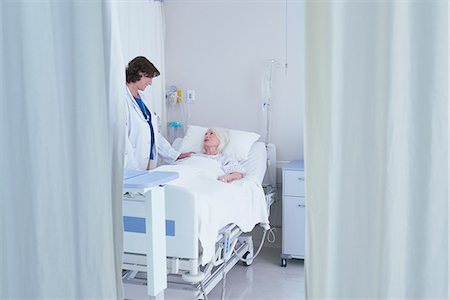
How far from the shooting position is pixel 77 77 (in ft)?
5.12

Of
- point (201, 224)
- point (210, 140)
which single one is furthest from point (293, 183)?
point (201, 224)

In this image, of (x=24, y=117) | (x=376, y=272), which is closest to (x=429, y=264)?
(x=376, y=272)

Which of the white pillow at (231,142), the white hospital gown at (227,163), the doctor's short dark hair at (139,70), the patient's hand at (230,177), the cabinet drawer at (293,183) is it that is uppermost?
the doctor's short dark hair at (139,70)

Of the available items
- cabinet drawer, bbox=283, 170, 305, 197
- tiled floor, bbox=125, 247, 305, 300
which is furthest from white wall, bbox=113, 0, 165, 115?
tiled floor, bbox=125, 247, 305, 300

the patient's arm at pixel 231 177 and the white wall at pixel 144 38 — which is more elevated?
the white wall at pixel 144 38

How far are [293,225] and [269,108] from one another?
108 centimetres

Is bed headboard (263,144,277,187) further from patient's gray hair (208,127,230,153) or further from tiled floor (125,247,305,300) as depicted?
tiled floor (125,247,305,300)

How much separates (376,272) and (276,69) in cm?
309

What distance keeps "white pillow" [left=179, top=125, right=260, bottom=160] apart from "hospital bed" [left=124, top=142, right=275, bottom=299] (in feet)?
0.83

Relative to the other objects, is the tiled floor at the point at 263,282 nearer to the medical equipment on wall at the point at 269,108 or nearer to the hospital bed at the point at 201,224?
the hospital bed at the point at 201,224

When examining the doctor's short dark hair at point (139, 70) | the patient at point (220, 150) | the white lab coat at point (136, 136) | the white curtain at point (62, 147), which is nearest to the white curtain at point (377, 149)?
the white curtain at point (62, 147)

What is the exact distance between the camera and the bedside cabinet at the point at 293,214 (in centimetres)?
380

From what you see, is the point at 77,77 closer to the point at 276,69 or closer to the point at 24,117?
the point at 24,117

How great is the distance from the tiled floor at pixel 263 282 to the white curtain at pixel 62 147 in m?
1.22
